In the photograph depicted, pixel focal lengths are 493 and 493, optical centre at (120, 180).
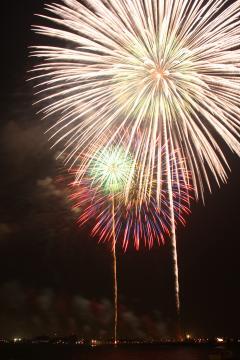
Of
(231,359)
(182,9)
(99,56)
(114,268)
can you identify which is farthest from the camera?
(114,268)

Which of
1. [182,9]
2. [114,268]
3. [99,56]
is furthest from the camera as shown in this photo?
[114,268]

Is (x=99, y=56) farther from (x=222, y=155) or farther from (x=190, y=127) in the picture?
(x=222, y=155)

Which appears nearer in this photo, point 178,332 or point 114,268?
point 178,332

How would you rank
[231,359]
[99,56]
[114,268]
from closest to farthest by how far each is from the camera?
1. [99,56]
2. [231,359]
3. [114,268]

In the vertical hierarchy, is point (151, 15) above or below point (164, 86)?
above

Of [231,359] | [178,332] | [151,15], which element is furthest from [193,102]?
[231,359]

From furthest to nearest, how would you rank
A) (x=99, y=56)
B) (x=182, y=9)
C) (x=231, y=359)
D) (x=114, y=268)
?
(x=114, y=268), (x=231, y=359), (x=99, y=56), (x=182, y=9)

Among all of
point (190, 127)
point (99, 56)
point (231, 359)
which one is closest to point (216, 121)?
point (190, 127)

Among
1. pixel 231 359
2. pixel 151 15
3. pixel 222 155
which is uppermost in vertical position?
pixel 151 15

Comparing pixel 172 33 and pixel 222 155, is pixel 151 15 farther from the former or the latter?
pixel 222 155
